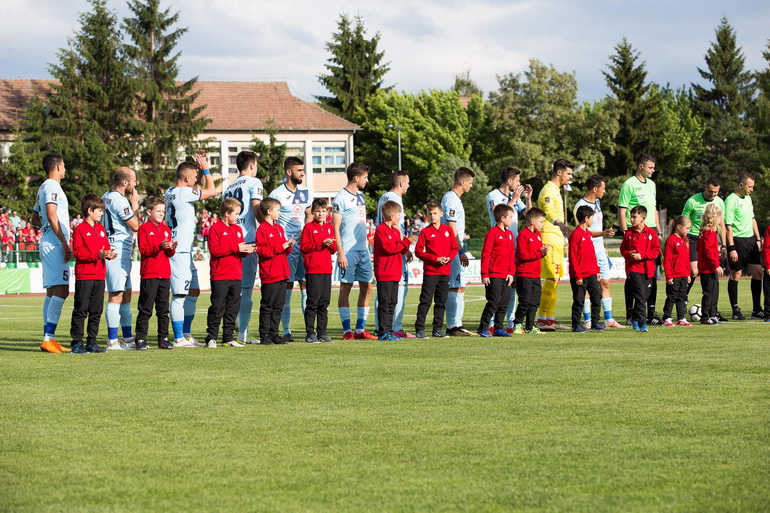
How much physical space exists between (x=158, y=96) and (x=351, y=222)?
51491 mm

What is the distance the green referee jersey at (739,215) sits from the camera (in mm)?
15742

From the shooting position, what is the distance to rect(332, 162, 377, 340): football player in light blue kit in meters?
12.5

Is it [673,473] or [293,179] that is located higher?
[293,179]

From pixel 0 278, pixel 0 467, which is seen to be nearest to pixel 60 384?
pixel 0 467

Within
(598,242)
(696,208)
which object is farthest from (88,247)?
(696,208)

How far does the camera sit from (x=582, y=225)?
43.8 ft

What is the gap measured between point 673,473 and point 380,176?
245 feet

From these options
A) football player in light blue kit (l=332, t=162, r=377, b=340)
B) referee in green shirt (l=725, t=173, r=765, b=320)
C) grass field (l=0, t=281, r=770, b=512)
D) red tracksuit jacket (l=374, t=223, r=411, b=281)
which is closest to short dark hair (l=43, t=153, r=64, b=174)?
grass field (l=0, t=281, r=770, b=512)

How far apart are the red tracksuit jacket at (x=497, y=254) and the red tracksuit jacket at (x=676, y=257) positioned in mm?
3031

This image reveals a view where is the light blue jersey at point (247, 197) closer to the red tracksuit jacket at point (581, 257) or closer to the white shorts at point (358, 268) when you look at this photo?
the white shorts at point (358, 268)

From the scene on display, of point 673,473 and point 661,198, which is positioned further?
point 661,198

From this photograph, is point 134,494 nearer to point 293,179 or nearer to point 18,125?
point 293,179

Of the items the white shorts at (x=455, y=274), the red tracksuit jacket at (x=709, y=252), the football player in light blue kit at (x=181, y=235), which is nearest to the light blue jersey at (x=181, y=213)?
the football player in light blue kit at (x=181, y=235)

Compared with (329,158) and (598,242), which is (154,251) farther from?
(329,158)
